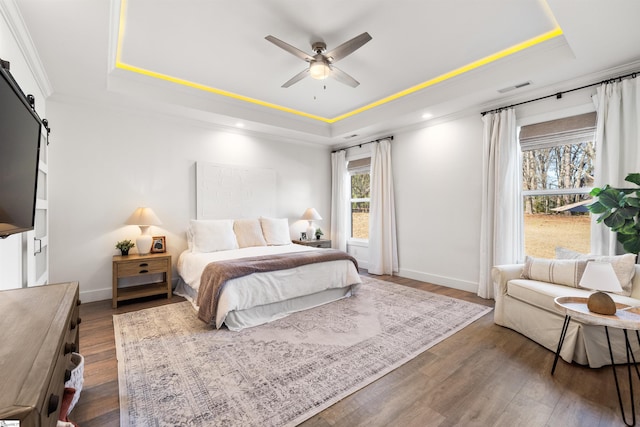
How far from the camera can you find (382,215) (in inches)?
197

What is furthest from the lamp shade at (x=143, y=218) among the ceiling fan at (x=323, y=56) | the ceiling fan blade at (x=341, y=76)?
the ceiling fan blade at (x=341, y=76)

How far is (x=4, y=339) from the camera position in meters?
0.84

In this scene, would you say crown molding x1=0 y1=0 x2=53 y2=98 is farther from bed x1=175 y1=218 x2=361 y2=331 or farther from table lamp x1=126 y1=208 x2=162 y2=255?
bed x1=175 y1=218 x2=361 y2=331

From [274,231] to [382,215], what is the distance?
1885mm

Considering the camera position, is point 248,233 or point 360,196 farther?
Answer: point 360,196

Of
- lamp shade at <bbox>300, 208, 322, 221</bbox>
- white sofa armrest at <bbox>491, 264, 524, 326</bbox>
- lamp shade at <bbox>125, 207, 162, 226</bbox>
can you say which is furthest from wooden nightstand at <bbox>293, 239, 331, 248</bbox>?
white sofa armrest at <bbox>491, 264, 524, 326</bbox>

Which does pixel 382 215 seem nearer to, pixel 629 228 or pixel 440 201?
pixel 440 201

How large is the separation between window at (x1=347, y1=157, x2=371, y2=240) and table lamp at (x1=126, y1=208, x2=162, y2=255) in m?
3.58

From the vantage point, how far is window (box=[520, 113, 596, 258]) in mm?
3127

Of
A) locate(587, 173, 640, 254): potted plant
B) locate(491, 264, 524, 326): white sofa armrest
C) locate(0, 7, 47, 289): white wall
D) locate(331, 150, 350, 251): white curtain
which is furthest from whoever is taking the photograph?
locate(331, 150, 350, 251): white curtain

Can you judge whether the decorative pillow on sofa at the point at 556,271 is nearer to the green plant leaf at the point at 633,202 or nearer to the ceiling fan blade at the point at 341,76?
the green plant leaf at the point at 633,202

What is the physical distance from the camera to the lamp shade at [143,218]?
3.63 m

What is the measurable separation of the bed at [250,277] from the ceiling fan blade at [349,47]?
6.85 ft

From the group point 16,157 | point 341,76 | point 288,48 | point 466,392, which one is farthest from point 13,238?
point 466,392
